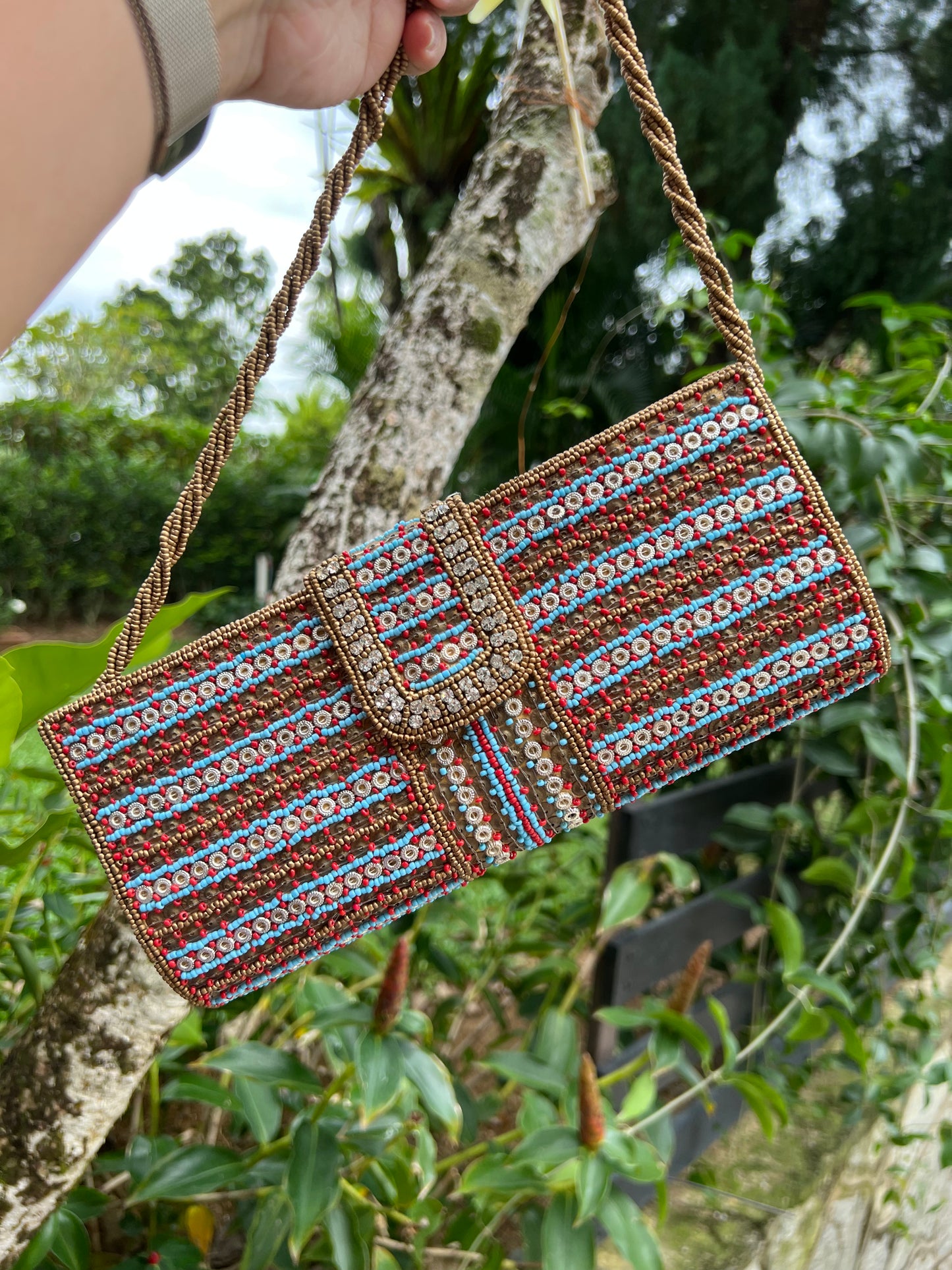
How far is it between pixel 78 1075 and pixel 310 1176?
0.22 metres

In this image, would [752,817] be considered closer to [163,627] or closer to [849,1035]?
[849,1035]

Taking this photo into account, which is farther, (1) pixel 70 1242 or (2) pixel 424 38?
(1) pixel 70 1242

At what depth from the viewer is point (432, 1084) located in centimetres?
77

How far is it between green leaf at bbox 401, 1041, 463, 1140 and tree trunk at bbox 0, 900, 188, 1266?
0.21m

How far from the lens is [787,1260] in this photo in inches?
50.9

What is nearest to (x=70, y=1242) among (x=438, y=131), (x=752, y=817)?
(x=752, y=817)

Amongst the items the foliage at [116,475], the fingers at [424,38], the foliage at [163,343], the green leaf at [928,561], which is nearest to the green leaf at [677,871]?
the green leaf at [928,561]

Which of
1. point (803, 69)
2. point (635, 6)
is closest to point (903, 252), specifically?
point (803, 69)

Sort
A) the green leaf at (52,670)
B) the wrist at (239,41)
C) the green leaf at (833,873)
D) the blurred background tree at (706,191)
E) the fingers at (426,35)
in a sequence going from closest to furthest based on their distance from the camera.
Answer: the wrist at (239,41)
the fingers at (426,35)
the green leaf at (52,670)
the green leaf at (833,873)
the blurred background tree at (706,191)

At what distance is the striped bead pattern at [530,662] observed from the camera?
0.55 meters

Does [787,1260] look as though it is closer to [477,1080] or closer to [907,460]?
[477,1080]

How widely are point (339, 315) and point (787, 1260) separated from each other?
170cm

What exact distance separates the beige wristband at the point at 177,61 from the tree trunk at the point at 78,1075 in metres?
0.62

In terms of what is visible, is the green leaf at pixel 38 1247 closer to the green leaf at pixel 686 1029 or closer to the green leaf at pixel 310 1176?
the green leaf at pixel 310 1176
